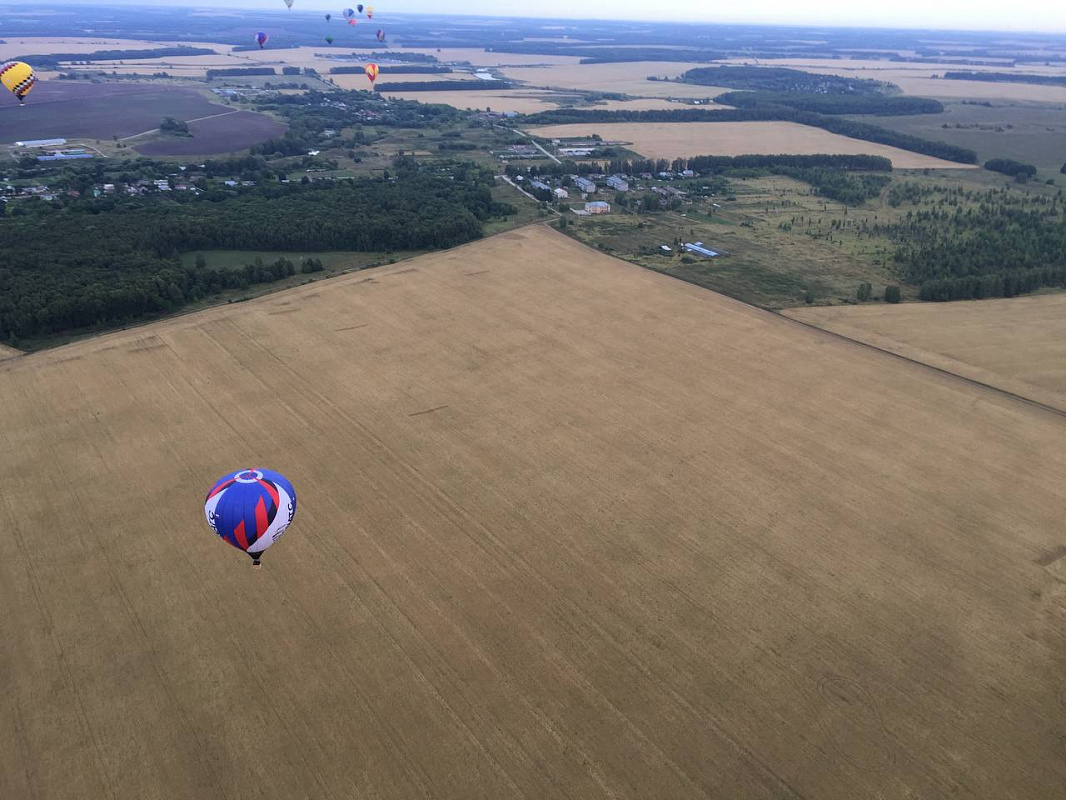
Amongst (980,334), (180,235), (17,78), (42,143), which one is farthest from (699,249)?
(42,143)

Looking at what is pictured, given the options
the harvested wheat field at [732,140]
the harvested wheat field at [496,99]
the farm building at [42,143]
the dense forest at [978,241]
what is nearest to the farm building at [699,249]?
the dense forest at [978,241]

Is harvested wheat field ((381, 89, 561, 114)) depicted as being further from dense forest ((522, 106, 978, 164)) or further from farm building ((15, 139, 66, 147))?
farm building ((15, 139, 66, 147))

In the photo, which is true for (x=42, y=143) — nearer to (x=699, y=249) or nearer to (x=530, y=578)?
(x=699, y=249)

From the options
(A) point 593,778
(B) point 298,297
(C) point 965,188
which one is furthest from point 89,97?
(A) point 593,778

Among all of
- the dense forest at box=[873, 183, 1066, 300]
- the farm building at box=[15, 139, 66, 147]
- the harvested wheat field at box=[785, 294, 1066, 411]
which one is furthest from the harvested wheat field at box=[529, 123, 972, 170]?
the farm building at box=[15, 139, 66, 147]

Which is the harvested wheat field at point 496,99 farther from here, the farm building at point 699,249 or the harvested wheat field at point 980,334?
the harvested wheat field at point 980,334
